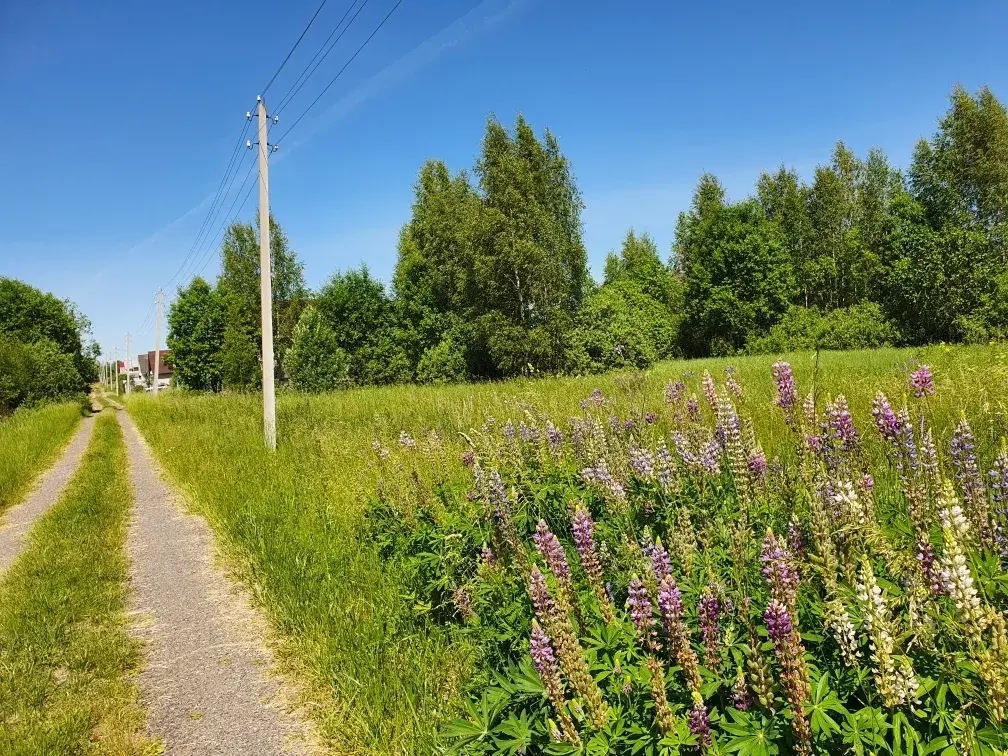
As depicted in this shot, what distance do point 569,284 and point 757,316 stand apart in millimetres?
17288

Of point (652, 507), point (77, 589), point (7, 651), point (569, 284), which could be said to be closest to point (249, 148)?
point (77, 589)

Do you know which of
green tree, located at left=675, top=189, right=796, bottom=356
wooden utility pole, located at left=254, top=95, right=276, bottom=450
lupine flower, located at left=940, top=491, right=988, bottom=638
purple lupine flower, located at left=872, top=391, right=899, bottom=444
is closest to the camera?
lupine flower, located at left=940, top=491, right=988, bottom=638

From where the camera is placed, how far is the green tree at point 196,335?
147ft

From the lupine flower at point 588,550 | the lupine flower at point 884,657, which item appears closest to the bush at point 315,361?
the lupine flower at point 588,550

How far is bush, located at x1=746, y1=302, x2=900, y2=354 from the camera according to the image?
34969 mm

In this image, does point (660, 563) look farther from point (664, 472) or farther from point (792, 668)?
point (664, 472)

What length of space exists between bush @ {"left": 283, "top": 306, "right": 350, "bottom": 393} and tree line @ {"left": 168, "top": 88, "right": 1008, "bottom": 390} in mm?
106

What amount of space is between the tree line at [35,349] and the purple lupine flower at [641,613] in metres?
37.9

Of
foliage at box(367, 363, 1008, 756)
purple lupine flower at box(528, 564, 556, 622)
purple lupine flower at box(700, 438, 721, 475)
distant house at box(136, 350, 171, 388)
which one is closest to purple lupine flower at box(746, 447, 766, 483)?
foliage at box(367, 363, 1008, 756)

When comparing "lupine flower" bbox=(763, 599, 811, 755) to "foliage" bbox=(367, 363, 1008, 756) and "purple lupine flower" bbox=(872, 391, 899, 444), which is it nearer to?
"foliage" bbox=(367, 363, 1008, 756)

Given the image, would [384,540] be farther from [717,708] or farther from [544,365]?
[544,365]

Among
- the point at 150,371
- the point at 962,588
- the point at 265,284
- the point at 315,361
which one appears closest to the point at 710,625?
the point at 962,588

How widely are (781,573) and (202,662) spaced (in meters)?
3.79

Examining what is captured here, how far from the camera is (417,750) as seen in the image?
2598mm
